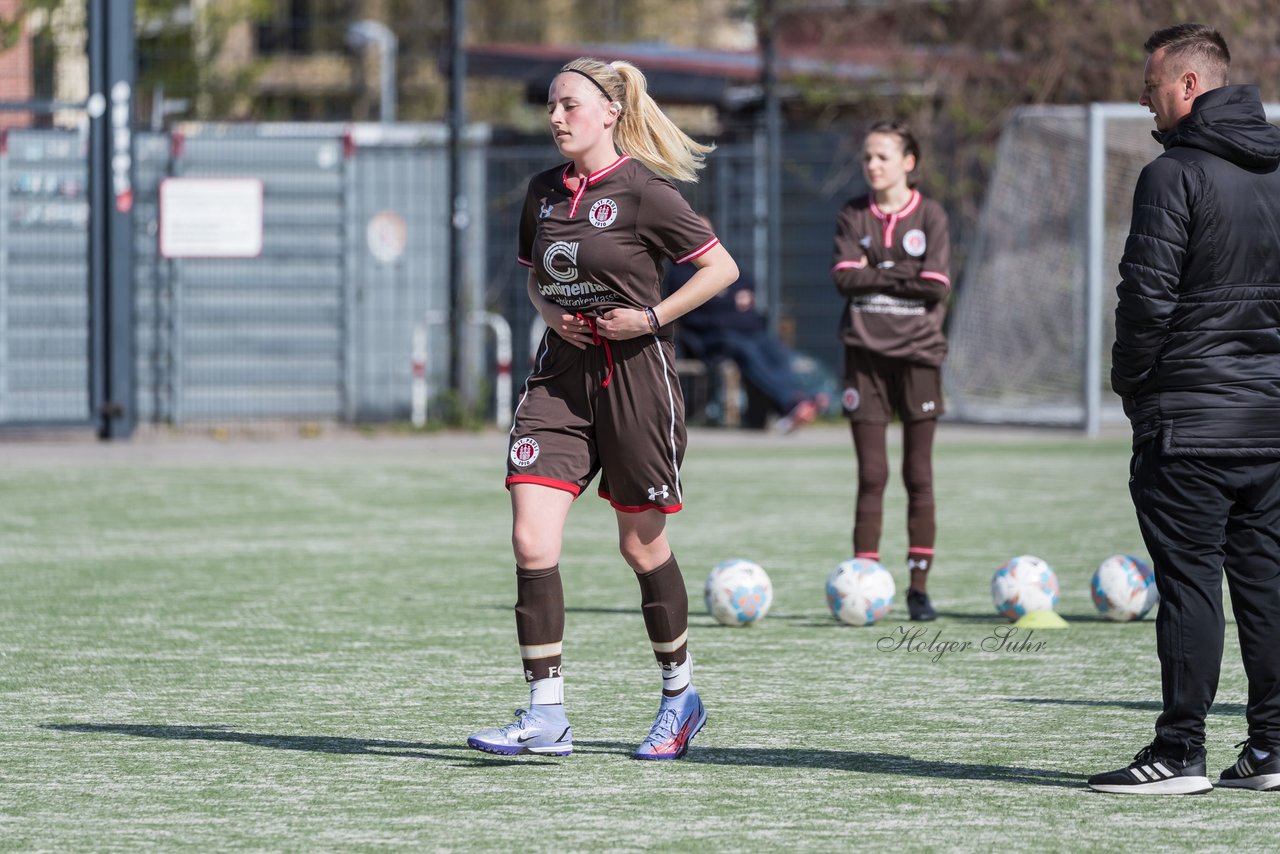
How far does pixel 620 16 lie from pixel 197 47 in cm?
1422

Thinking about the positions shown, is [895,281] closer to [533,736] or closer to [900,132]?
[900,132]

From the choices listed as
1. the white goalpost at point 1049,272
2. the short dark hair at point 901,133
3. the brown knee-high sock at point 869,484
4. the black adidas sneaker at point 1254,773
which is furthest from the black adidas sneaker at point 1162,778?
the white goalpost at point 1049,272

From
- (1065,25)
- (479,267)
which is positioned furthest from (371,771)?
(1065,25)

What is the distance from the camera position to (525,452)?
581 centimetres

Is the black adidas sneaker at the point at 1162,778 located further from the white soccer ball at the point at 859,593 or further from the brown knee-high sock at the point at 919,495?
the brown knee-high sock at the point at 919,495

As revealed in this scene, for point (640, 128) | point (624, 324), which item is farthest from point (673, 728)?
point (640, 128)

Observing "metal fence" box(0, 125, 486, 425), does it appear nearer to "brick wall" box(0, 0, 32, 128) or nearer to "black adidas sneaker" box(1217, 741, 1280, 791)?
"brick wall" box(0, 0, 32, 128)

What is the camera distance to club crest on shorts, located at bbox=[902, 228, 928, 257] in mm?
8766

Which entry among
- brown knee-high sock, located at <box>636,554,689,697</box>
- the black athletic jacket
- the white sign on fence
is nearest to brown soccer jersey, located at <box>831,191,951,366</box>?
brown knee-high sock, located at <box>636,554,689,697</box>

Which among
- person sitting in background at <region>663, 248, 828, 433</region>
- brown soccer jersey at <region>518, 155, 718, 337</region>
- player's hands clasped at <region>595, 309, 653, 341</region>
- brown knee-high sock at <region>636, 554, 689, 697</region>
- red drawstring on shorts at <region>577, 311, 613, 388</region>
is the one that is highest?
brown soccer jersey at <region>518, 155, 718, 337</region>

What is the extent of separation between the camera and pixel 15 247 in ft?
61.0

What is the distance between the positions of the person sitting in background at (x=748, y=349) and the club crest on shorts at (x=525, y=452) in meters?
12.8

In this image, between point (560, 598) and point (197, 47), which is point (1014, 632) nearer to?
point (560, 598)

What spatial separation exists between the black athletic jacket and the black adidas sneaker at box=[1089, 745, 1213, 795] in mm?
837
